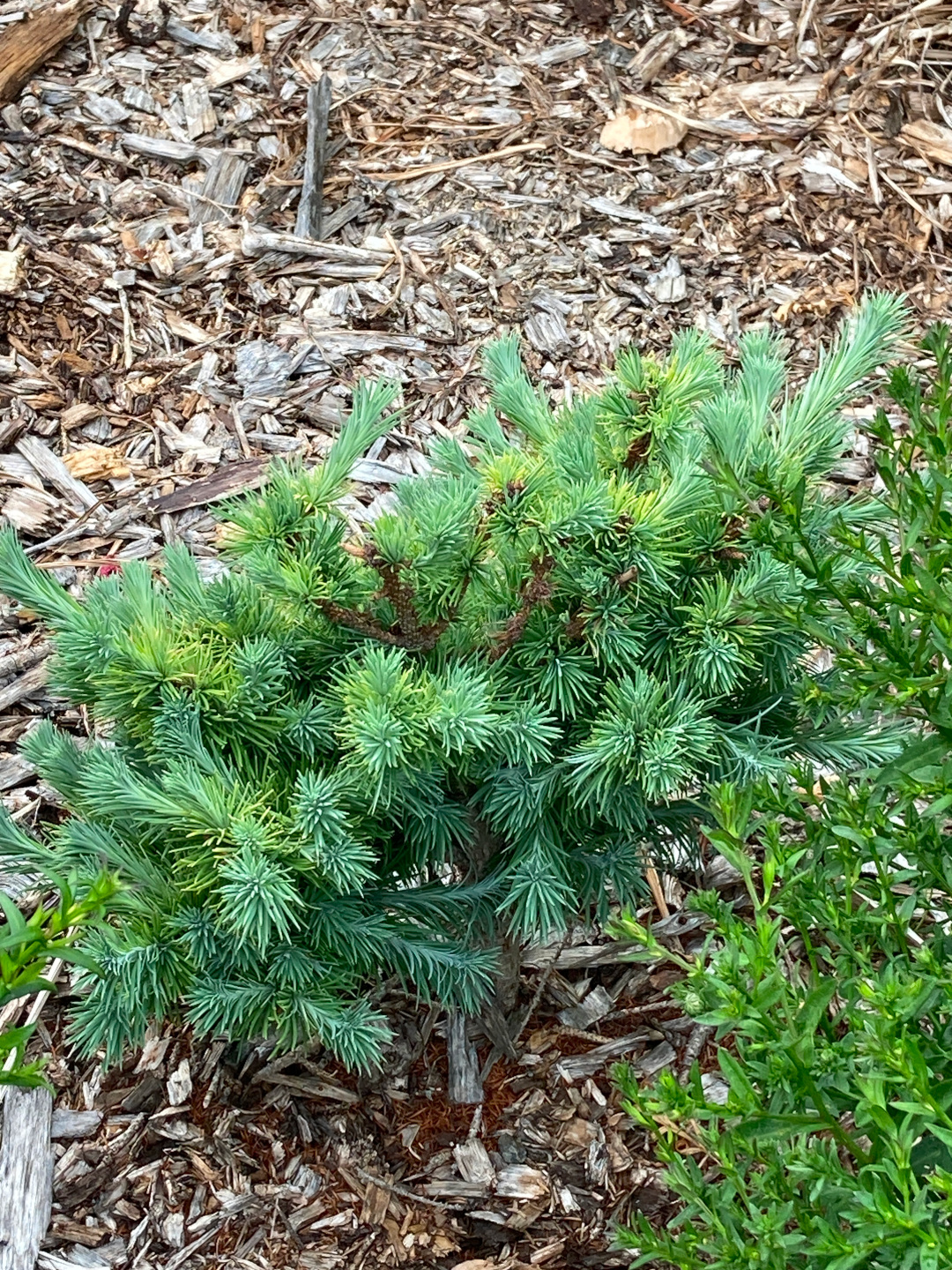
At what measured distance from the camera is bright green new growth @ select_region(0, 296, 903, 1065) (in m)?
1.78

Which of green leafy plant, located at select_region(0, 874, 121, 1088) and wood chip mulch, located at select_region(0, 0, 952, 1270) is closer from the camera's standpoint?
green leafy plant, located at select_region(0, 874, 121, 1088)

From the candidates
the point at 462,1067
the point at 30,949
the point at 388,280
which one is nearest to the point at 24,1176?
the point at 462,1067

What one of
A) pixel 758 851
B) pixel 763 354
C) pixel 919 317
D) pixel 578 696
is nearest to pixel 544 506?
pixel 578 696

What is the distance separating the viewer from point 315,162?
402 cm

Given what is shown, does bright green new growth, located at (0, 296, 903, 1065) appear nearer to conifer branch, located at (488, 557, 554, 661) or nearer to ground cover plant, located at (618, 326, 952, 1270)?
conifer branch, located at (488, 557, 554, 661)

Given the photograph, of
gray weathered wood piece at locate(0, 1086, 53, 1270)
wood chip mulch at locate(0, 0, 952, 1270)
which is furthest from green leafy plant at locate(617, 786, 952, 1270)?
gray weathered wood piece at locate(0, 1086, 53, 1270)

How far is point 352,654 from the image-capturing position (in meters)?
1.92

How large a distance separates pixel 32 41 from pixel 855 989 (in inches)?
162

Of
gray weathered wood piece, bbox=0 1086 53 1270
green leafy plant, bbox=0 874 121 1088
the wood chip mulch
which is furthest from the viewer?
the wood chip mulch

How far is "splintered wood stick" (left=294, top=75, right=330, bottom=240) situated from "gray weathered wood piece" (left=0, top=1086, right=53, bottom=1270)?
2.61 meters

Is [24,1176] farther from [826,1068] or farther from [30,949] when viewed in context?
[826,1068]

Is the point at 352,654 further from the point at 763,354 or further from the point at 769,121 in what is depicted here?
the point at 769,121

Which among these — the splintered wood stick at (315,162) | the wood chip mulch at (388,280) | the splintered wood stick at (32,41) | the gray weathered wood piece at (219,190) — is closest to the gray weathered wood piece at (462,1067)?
the wood chip mulch at (388,280)

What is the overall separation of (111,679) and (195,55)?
3.27 m
